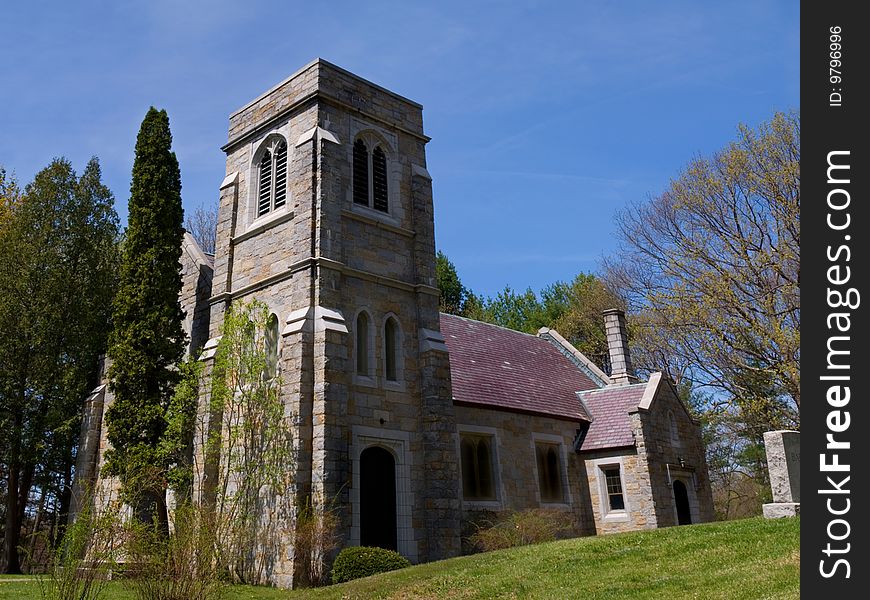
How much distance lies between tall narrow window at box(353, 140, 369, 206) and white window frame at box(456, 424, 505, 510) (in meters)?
6.74

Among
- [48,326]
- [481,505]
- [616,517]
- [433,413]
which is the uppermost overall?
[48,326]

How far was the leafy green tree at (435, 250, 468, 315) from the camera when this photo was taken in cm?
4647

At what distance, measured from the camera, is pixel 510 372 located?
78.5 ft

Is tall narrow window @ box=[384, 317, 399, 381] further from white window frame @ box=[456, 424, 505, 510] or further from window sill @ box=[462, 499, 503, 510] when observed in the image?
window sill @ box=[462, 499, 503, 510]

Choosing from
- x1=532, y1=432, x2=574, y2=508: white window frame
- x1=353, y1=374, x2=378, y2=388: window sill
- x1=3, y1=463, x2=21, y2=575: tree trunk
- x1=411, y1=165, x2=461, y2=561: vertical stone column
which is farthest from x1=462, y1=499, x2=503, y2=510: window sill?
x1=3, y1=463, x2=21, y2=575: tree trunk

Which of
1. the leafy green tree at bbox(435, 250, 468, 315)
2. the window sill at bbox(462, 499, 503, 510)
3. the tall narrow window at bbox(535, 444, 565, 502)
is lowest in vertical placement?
the window sill at bbox(462, 499, 503, 510)

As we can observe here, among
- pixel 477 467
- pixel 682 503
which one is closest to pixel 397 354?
pixel 477 467

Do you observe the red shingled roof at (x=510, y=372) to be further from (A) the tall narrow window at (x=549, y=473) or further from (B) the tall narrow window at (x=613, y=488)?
(B) the tall narrow window at (x=613, y=488)

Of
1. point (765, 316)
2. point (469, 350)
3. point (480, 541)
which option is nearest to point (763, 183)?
point (765, 316)

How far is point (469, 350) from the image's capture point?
77.5 feet

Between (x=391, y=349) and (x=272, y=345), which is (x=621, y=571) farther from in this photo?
(x=272, y=345)

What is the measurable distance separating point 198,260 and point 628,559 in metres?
16.1

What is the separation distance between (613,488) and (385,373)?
31.1 ft

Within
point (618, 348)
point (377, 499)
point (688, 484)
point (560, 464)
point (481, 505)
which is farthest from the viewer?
point (618, 348)
